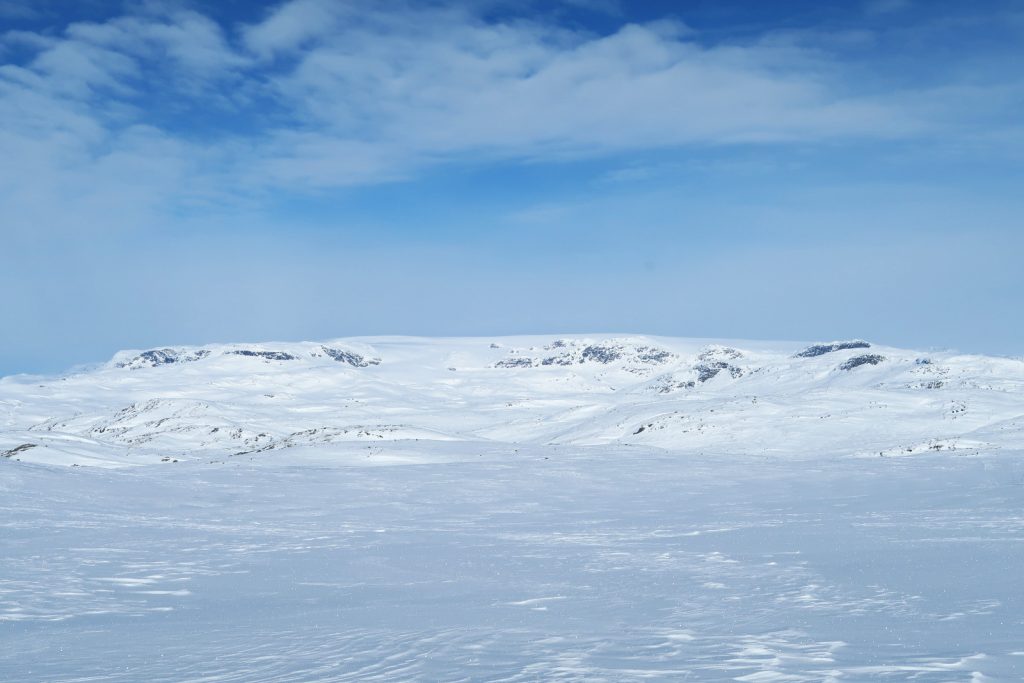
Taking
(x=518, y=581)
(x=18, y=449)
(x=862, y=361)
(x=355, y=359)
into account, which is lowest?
(x=518, y=581)

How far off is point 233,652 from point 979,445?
2883 cm

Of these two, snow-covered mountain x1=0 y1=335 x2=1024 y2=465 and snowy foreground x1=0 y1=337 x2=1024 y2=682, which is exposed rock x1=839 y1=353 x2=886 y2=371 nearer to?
snow-covered mountain x1=0 y1=335 x2=1024 y2=465

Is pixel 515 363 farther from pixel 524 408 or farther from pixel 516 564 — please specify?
pixel 516 564

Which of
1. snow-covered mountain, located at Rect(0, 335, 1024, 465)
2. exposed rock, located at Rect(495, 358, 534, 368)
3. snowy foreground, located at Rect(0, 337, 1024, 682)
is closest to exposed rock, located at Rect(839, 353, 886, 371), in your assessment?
snow-covered mountain, located at Rect(0, 335, 1024, 465)

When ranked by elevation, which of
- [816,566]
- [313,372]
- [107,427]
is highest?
[313,372]

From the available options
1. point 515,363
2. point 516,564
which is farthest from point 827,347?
point 516,564

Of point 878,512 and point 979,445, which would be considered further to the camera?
point 979,445

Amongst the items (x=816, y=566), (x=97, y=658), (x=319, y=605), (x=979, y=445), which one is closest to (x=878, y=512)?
(x=816, y=566)

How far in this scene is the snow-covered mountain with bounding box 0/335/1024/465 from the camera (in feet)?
118

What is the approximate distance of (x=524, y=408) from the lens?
89.8 metres

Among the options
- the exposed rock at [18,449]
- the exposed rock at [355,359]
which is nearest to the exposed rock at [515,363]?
the exposed rock at [355,359]

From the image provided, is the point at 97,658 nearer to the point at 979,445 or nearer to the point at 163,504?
the point at 163,504

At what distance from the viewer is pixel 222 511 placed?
57.1ft

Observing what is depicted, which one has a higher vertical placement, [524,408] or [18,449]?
[524,408]
